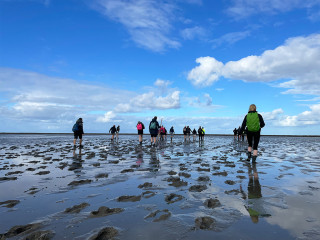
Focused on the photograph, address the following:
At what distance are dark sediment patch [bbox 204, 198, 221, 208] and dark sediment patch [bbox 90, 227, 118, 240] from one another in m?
1.97

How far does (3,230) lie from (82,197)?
1.74 m

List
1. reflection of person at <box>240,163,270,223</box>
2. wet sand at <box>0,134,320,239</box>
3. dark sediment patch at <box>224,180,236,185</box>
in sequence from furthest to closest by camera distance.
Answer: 1. dark sediment patch at <box>224,180,236,185</box>
2. reflection of person at <box>240,163,270,223</box>
3. wet sand at <box>0,134,320,239</box>

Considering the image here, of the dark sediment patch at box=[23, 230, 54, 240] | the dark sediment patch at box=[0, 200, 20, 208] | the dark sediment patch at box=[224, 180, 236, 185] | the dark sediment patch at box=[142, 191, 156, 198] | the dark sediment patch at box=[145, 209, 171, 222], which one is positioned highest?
the dark sediment patch at box=[224, 180, 236, 185]

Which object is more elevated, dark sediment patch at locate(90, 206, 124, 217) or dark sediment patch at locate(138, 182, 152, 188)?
dark sediment patch at locate(138, 182, 152, 188)

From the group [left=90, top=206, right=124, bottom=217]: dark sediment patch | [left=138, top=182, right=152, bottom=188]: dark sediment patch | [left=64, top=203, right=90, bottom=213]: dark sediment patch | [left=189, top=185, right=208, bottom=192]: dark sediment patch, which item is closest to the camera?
[left=90, top=206, right=124, bottom=217]: dark sediment patch

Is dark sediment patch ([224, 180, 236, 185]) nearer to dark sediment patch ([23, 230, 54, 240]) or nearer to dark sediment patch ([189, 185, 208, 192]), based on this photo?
dark sediment patch ([189, 185, 208, 192])

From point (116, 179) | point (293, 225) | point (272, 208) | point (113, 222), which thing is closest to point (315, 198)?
point (272, 208)

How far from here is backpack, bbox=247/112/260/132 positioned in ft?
33.7

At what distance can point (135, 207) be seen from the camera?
4.21 metres

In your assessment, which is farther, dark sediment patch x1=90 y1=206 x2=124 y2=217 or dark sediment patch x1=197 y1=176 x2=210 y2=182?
dark sediment patch x1=197 y1=176 x2=210 y2=182

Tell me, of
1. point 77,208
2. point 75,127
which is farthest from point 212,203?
point 75,127

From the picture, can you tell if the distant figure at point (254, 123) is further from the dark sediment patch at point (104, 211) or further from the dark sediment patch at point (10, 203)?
the dark sediment patch at point (10, 203)

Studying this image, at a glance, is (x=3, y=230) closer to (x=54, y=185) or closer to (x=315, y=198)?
(x=54, y=185)

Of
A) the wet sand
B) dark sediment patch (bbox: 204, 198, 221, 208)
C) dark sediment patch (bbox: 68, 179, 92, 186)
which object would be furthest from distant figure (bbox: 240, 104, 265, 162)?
dark sediment patch (bbox: 68, 179, 92, 186)
